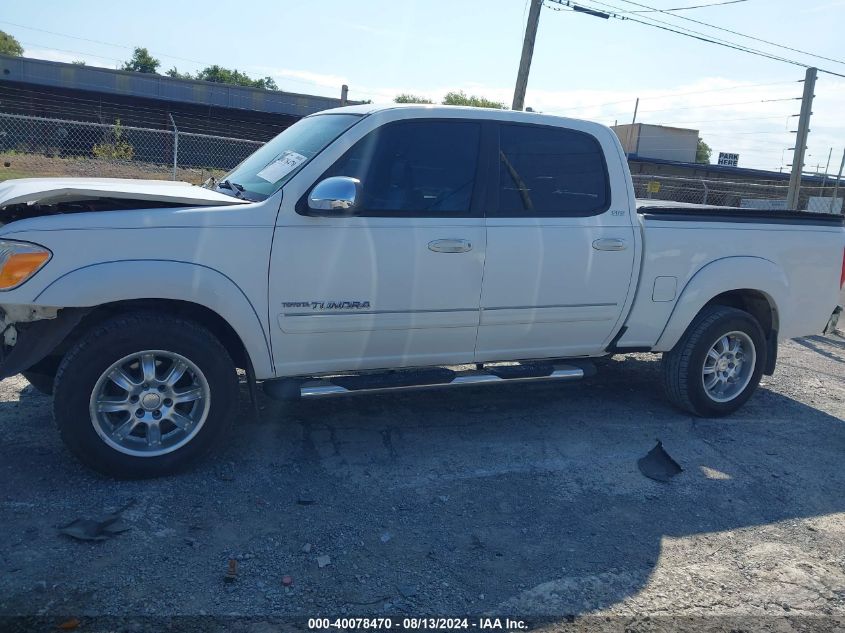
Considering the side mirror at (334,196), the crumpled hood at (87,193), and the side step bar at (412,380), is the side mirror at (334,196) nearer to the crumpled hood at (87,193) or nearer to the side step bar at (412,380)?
the crumpled hood at (87,193)

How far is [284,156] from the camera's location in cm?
481

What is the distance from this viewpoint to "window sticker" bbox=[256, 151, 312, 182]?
4.54m

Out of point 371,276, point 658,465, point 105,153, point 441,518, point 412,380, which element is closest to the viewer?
point 441,518

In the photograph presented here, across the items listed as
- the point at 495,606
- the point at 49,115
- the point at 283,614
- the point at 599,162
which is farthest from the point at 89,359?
the point at 49,115

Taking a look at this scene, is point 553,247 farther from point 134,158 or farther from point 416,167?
point 134,158

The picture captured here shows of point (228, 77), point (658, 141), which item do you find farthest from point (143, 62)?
point (658, 141)

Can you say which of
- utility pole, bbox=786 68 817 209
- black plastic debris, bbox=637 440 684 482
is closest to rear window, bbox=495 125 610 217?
black plastic debris, bbox=637 440 684 482

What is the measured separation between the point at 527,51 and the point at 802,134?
6210 millimetres

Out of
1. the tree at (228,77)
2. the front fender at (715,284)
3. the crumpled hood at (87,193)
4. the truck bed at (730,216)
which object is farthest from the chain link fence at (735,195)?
A: the tree at (228,77)

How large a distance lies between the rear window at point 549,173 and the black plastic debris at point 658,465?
1684 mm

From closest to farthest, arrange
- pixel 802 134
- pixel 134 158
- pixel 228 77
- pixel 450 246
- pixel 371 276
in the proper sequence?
pixel 371 276 → pixel 450 246 → pixel 802 134 → pixel 134 158 → pixel 228 77

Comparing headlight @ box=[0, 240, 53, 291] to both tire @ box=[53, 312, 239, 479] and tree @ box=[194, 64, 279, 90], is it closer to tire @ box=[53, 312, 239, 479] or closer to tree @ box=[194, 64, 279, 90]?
tire @ box=[53, 312, 239, 479]

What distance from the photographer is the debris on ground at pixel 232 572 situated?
3.28 meters

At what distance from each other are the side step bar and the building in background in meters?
36.0
